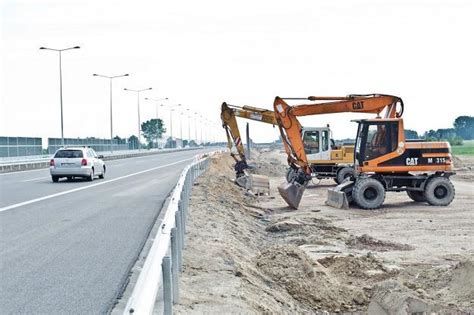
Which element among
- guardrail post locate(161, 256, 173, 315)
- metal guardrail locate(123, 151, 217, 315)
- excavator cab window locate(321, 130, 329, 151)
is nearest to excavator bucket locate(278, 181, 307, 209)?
excavator cab window locate(321, 130, 329, 151)

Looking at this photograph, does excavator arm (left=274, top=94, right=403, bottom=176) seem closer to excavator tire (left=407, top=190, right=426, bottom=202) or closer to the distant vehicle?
excavator tire (left=407, top=190, right=426, bottom=202)

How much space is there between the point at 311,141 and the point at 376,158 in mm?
8700

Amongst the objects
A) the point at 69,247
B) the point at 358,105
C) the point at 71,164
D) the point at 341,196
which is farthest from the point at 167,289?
the point at 71,164

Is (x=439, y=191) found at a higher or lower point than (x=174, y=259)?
lower

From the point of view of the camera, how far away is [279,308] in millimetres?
8938

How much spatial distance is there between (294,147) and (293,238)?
25.9ft

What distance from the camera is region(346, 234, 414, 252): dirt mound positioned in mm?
14711

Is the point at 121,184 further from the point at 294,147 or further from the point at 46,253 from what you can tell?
the point at 46,253

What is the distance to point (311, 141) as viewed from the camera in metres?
31.6

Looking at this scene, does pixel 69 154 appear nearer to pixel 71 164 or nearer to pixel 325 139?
pixel 71 164

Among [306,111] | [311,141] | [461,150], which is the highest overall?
[306,111]

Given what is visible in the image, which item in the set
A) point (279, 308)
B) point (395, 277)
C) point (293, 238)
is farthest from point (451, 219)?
point (279, 308)

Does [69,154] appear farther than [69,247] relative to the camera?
Yes

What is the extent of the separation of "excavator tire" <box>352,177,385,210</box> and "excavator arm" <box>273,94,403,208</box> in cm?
178
